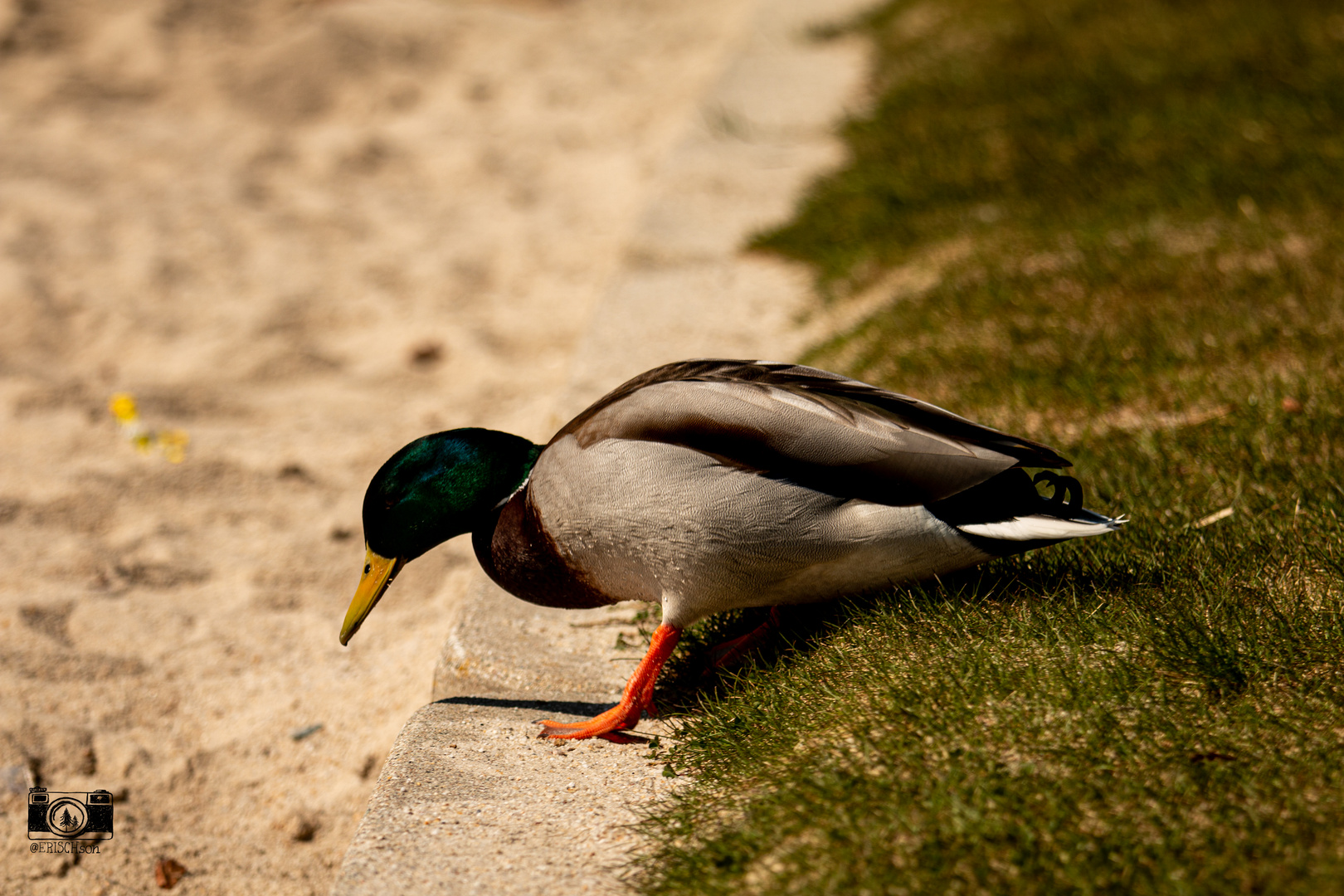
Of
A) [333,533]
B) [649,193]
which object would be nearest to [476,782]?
[333,533]

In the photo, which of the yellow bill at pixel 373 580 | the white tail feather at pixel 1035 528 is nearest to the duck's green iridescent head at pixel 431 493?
the yellow bill at pixel 373 580

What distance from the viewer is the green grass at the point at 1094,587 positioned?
184 cm

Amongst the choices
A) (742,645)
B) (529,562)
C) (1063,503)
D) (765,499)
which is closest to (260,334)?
(529,562)

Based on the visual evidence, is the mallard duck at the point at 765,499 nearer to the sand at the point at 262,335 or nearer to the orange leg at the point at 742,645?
the orange leg at the point at 742,645

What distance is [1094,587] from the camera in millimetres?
2391

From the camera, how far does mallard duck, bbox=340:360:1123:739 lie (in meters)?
2.26

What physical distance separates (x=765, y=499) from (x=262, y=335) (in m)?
3.15

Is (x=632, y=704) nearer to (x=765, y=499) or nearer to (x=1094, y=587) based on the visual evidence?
(x=765, y=499)

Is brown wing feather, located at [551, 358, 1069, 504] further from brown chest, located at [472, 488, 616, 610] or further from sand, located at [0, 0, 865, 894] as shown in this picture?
sand, located at [0, 0, 865, 894]

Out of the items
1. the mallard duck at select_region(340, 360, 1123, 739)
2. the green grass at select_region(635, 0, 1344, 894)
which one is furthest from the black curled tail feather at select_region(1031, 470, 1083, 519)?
the green grass at select_region(635, 0, 1344, 894)

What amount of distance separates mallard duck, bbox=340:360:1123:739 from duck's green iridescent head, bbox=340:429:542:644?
0.13 m

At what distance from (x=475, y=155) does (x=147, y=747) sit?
160 inches

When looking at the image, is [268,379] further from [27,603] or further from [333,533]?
[27,603]

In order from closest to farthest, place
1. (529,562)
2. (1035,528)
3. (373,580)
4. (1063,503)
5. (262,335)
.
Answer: (1035,528), (1063,503), (529,562), (373,580), (262,335)
